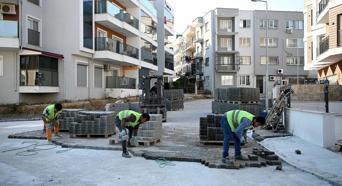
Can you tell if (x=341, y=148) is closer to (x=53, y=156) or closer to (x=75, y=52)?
(x=53, y=156)

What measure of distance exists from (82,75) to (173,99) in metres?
7.66

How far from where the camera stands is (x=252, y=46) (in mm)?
64125

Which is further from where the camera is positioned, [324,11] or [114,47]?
[114,47]

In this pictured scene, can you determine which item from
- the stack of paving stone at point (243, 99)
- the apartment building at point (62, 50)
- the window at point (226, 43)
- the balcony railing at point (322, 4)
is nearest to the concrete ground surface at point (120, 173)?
the stack of paving stone at point (243, 99)

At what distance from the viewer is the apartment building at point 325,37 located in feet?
92.0

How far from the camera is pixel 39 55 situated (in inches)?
1072

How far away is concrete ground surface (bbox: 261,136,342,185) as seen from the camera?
8.91 meters

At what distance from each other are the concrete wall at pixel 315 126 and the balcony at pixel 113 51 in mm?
20843

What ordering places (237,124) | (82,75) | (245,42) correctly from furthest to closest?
(245,42)
(82,75)
(237,124)

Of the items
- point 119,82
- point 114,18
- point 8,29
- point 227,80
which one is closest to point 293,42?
point 227,80

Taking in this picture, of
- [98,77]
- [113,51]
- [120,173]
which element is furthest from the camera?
[98,77]

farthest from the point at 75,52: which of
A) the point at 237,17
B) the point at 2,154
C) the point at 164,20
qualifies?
the point at 237,17

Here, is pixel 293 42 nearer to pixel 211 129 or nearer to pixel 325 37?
pixel 325 37

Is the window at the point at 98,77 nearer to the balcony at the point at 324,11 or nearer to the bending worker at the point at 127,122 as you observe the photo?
the balcony at the point at 324,11
